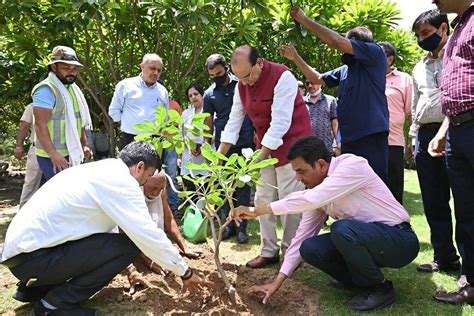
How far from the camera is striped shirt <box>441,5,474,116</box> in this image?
2.57 m

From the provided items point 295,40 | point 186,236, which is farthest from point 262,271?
point 295,40

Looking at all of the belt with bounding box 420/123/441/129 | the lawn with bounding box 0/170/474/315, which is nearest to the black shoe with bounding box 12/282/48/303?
the lawn with bounding box 0/170/474/315

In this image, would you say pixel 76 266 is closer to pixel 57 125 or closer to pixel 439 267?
pixel 57 125

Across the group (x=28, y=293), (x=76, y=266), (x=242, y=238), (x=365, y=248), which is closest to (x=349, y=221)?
(x=365, y=248)

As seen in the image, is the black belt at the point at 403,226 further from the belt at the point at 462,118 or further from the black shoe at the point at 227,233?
the black shoe at the point at 227,233

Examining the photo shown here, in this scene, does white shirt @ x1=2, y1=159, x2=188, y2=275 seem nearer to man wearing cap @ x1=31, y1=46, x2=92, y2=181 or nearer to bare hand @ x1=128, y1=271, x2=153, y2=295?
bare hand @ x1=128, y1=271, x2=153, y2=295

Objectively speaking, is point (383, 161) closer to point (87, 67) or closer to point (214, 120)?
point (214, 120)

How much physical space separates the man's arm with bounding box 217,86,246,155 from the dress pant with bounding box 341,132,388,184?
97cm

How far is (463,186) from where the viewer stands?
279 cm

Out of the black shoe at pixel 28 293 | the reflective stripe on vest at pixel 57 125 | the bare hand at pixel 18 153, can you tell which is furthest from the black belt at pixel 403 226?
the bare hand at pixel 18 153

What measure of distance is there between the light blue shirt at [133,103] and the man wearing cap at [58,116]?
0.86 meters

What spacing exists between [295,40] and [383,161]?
3.83m

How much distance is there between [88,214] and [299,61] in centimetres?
200

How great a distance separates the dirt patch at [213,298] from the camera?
2.82 m
